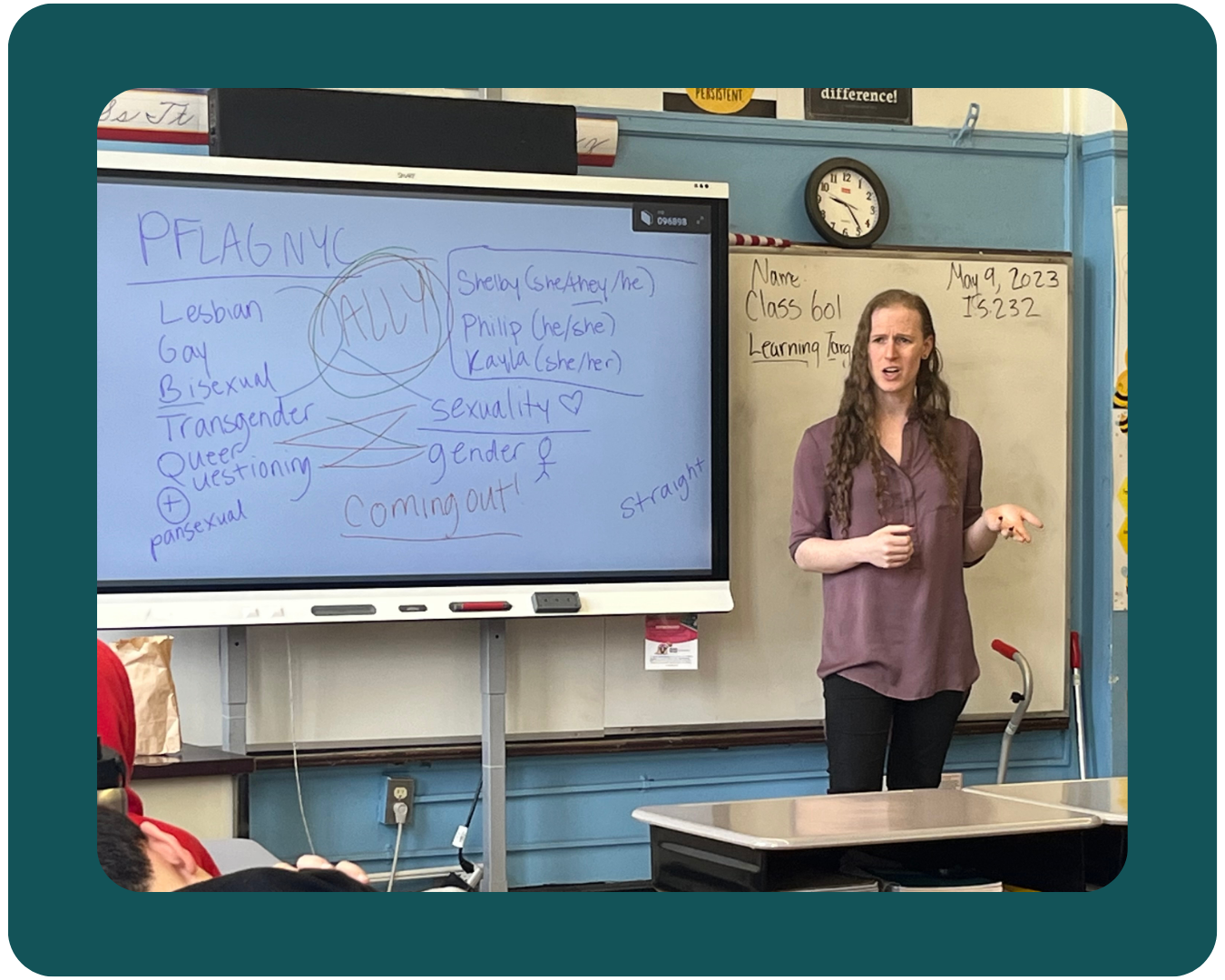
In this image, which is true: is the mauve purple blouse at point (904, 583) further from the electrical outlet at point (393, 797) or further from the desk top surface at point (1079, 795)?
the electrical outlet at point (393, 797)

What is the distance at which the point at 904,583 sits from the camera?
2.82 metres

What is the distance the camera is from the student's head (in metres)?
1.42

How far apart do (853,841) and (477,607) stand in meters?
1.37

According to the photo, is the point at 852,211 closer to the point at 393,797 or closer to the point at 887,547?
the point at 887,547

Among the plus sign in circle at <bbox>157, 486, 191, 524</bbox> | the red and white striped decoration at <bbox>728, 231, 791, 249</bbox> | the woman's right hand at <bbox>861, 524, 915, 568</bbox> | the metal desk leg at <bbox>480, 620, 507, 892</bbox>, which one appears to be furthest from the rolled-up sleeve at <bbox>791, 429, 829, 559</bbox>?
the plus sign in circle at <bbox>157, 486, 191, 524</bbox>

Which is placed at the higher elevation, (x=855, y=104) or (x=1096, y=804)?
(x=855, y=104)

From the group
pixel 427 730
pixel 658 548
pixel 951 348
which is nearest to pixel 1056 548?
Answer: pixel 951 348

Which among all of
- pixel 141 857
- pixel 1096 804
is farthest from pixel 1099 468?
pixel 141 857

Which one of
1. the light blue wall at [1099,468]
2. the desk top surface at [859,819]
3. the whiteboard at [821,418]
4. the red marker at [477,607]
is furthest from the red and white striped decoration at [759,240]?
the desk top surface at [859,819]

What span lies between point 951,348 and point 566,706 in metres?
1.29

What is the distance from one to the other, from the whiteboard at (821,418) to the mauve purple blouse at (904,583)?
1.37 feet

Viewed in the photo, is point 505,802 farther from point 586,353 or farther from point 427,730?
point 586,353

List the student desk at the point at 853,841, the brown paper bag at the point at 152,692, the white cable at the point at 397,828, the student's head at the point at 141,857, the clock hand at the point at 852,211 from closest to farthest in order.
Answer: the student's head at the point at 141,857, the student desk at the point at 853,841, the brown paper bag at the point at 152,692, the white cable at the point at 397,828, the clock hand at the point at 852,211

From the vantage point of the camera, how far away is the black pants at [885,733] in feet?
9.07
